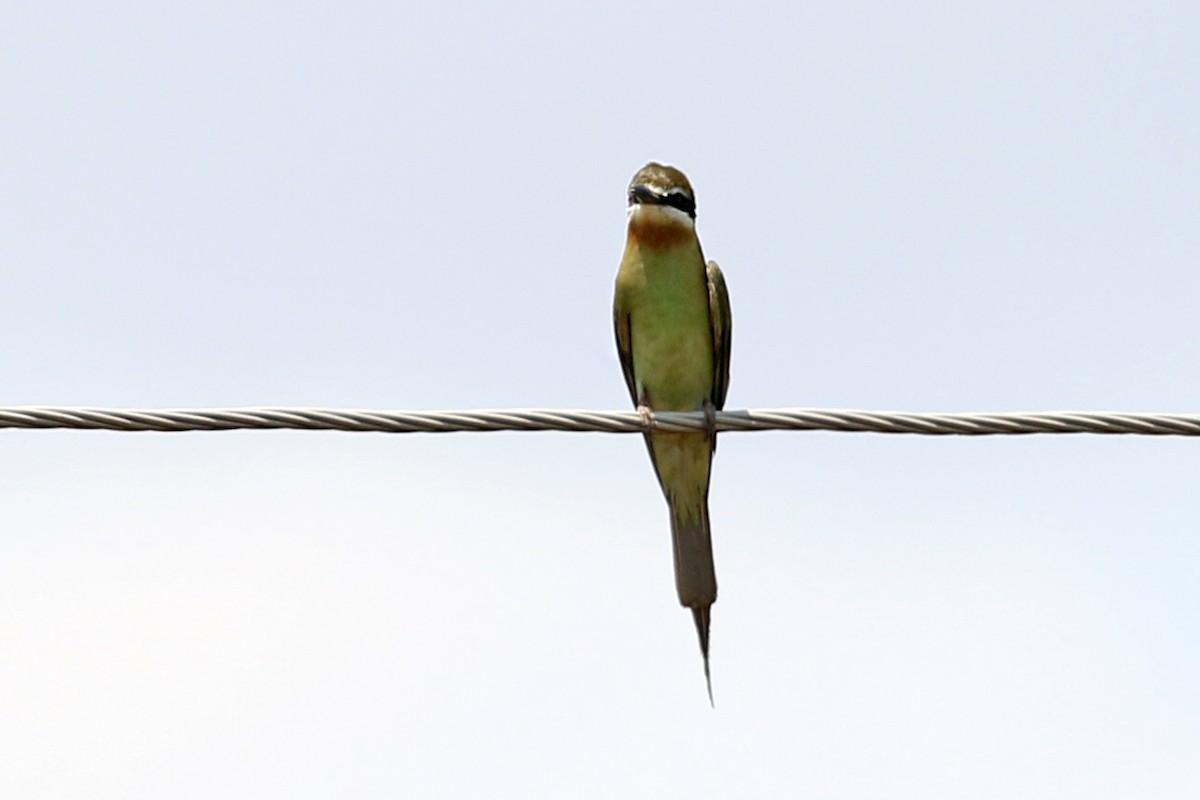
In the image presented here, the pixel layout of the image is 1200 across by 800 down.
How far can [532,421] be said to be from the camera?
4258 millimetres

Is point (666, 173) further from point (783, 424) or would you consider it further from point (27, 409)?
point (27, 409)

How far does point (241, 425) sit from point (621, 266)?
2.78 metres

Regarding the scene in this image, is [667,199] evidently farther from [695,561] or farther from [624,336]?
[695,561]

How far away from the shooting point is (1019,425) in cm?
422

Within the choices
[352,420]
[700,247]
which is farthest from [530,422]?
[700,247]

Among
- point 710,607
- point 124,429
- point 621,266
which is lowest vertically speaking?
point 710,607

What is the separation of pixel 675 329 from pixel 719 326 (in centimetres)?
17

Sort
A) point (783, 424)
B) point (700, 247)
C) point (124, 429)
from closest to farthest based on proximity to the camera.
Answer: point (124, 429)
point (783, 424)
point (700, 247)

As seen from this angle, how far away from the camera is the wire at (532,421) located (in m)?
4.11

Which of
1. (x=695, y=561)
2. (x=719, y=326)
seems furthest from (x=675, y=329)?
(x=695, y=561)

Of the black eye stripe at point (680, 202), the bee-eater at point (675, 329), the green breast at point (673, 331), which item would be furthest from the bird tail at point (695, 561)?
the black eye stripe at point (680, 202)

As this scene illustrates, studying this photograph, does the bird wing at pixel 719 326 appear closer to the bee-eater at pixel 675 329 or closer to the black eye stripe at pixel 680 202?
the bee-eater at pixel 675 329

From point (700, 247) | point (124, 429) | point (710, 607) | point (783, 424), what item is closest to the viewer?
point (124, 429)

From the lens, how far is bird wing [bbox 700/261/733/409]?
21.5 feet
